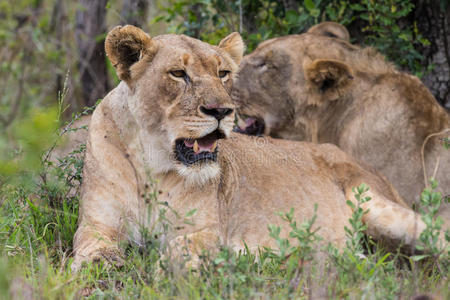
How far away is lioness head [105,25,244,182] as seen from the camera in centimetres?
340

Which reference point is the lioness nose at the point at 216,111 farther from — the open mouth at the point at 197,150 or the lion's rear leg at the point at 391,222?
the lion's rear leg at the point at 391,222

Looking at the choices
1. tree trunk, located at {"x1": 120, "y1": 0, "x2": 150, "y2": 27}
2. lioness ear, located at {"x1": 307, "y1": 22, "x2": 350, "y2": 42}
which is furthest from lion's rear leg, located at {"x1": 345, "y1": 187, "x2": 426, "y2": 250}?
tree trunk, located at {"x1": 120, "y1": 0, "x2": 150, "y2": 27}

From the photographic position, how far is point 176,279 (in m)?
2.82

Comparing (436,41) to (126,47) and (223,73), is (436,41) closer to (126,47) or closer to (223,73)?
(223,73)

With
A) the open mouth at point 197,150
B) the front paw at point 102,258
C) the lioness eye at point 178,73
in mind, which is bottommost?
the front paw at point 102,258

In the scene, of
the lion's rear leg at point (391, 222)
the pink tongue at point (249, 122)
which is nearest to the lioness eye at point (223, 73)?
the lion's rear leg at point (391, 222)

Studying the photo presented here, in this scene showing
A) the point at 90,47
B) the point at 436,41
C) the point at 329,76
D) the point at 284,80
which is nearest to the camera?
the point at 329,76

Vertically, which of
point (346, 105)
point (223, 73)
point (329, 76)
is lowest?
point (346, 105)

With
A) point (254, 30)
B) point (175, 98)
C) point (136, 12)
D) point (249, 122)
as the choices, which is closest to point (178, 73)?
point (175, 98)

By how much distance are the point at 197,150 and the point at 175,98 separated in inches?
11.6

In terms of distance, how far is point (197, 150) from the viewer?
3508 mm

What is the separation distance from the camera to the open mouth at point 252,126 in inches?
213

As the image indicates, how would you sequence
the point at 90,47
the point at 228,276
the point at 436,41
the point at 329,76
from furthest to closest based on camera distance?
the point at 90,47
the point at 436,41
the point at 329,76
the point at 228,276

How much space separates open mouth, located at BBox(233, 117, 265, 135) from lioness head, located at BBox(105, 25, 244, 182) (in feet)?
5.61
